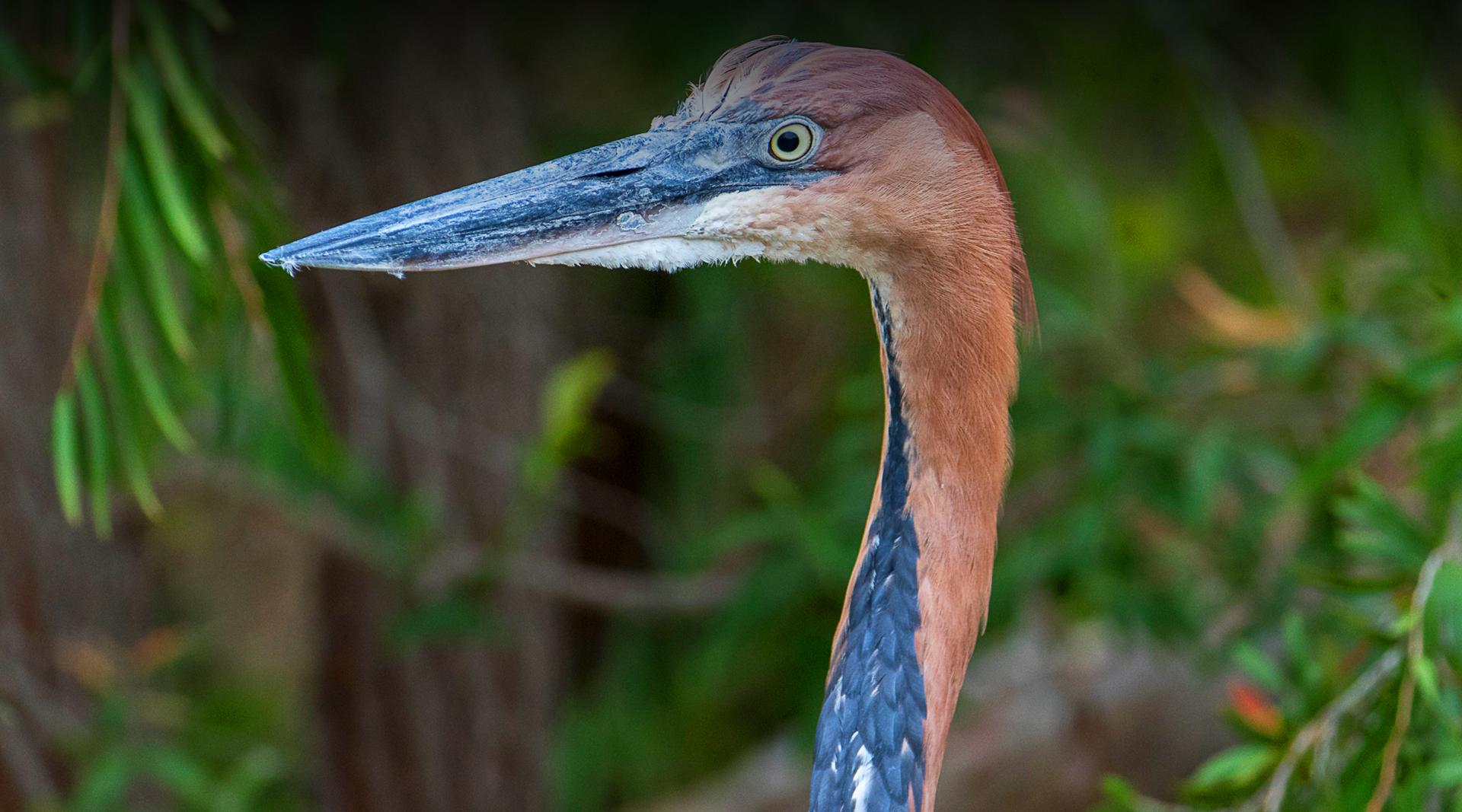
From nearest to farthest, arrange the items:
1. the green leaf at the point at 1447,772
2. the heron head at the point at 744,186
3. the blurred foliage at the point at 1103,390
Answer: the heron head at the point at 744,186 < the green leaf at the point at 1447,772 < the blurred foliage at the point at 1103,390

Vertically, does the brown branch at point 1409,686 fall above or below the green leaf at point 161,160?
below

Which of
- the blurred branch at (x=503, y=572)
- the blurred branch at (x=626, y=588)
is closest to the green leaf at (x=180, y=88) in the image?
the blurred branch at (x=503, y=572)

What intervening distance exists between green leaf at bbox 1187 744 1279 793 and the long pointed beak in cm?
100

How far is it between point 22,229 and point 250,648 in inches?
147

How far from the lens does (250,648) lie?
5.66 metres

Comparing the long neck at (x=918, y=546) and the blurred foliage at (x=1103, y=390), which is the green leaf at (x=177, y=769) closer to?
the blurred foliage at (x=1103, y=390)

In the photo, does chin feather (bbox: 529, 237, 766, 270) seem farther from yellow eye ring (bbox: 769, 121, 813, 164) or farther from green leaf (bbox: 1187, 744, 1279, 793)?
green leaf (bbox: 1187, 744, 1279, 793)

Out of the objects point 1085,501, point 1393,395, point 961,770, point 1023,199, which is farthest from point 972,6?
point 961,770

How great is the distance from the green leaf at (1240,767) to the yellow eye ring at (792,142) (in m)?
1.01

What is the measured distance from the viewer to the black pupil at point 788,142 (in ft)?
3.84

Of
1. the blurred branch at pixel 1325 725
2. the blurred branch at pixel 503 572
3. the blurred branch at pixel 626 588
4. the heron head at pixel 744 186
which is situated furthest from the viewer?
the blurred branch at pixel 626 588

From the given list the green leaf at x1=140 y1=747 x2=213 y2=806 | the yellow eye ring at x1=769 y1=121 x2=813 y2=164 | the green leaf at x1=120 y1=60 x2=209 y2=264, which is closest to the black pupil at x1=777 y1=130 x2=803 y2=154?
the yellow eye ring at x1=769 y1=121 x2=813 y2=164

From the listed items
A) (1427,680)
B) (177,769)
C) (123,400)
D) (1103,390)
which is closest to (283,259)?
(123,400)

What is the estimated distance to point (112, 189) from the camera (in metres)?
1.70
